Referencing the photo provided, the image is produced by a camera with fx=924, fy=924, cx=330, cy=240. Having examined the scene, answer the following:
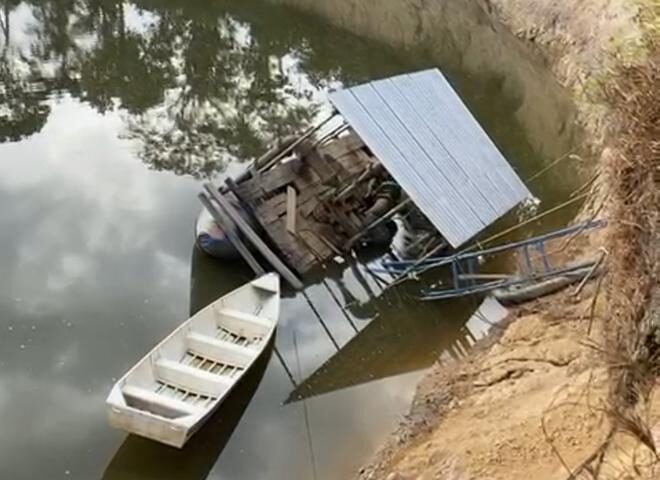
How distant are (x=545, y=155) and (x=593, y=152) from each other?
3.68 ft

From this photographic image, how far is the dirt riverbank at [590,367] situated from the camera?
5.93 meters

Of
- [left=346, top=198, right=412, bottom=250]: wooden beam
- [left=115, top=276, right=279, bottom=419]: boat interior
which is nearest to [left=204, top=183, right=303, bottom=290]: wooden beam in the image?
[left=115, top=276, right=279, bottom=419]: boat interior

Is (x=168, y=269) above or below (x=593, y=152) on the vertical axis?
above

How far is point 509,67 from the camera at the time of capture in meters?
18.9

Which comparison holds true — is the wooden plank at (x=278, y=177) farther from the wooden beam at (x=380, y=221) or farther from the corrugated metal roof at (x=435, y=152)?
the corrugated metal roof at (x=435, y=152)

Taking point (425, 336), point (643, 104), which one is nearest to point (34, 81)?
point (425, 336)

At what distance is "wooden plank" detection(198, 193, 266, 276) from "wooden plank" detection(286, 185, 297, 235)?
25.5 inches

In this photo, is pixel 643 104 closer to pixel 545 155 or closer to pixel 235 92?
pixel 545 155

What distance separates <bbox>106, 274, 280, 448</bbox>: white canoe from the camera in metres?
8.86

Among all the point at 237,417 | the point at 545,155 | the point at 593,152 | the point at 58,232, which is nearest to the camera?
the point at 237,417

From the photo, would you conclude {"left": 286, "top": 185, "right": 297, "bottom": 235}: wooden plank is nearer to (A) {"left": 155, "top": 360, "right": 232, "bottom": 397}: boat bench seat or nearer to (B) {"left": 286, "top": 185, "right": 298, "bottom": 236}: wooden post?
(B) {"left": 286, "top": 185, "right": 298, "bottom": 236}: wooden post

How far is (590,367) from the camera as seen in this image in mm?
8273

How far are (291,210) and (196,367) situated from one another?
306 cm

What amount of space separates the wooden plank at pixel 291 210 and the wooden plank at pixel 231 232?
2.13ft
